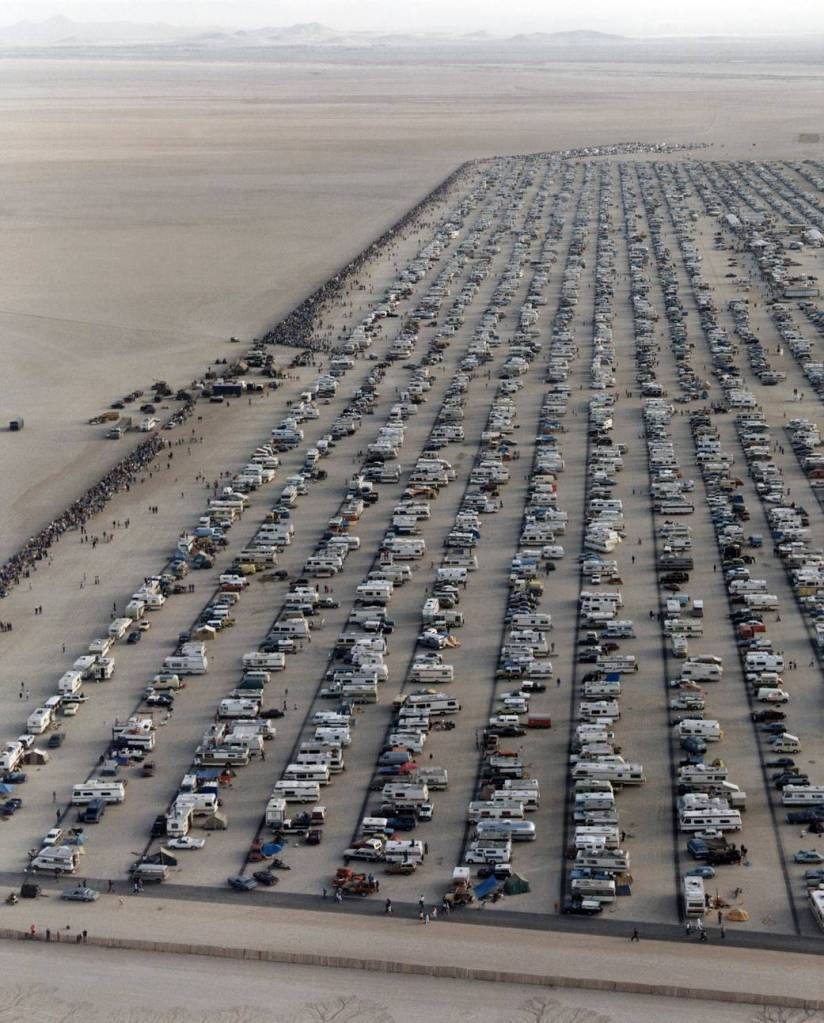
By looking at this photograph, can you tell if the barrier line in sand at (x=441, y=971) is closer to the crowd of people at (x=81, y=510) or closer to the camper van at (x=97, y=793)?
the camper van at (x=97, y=793)

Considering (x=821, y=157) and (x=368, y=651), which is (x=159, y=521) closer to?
(x=368, y=651)

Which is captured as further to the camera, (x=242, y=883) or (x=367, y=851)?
(x=367, y=851)

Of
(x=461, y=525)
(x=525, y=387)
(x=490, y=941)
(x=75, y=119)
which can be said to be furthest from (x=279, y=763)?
(x=75, y=119)

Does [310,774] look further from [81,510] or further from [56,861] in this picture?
[81,510]

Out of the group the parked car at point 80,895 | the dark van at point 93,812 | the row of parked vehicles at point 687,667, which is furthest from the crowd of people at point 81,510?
the row of parked vehicles at point 687,667

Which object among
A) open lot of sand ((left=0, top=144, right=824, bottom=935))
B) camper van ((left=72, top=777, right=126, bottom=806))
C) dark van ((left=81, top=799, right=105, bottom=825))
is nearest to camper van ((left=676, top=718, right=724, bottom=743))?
open lot of sand ((left=0, top=144, right=824, bottom=935))

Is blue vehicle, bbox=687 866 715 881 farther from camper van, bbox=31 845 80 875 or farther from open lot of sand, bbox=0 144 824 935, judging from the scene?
camper van, bbox=31 845 80 875

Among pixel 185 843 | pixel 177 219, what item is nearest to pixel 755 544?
pixel 185 843
